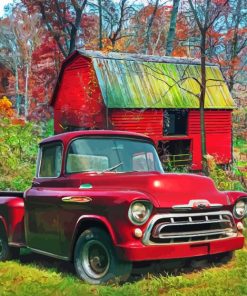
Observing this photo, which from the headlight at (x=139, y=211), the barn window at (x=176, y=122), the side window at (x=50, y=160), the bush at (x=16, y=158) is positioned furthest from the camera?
the barn window at (x=176, y=122)

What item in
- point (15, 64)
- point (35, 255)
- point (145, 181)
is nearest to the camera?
point (145, 181)

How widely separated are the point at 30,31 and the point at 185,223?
58268 mm

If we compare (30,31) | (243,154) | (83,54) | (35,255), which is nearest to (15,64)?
(30,31)

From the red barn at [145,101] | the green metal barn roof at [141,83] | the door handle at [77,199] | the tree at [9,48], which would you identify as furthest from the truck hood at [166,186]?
the tree at [9,48]

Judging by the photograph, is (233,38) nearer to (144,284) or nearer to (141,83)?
(141,83)

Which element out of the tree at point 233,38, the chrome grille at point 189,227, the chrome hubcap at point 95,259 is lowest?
the chrome hubcap at point 95,259

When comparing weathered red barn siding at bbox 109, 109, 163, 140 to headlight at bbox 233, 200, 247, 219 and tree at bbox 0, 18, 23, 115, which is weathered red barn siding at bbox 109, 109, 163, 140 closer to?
headlight at bbox 233, 200, 247, 219

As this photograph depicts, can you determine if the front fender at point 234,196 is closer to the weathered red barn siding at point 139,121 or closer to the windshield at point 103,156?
the windshield at point 103,156

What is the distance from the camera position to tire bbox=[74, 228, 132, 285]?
5875 mm

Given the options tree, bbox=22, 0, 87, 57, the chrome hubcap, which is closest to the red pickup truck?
the chrome hubcap

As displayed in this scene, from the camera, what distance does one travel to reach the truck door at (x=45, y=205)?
6.81 metres

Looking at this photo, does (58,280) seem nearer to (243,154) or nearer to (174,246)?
(174,246)

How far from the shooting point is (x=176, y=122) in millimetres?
27078

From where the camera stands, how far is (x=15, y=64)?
61312 millimetres
